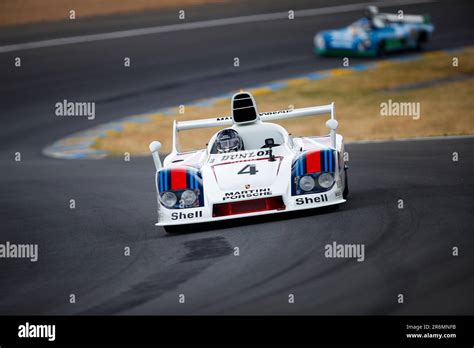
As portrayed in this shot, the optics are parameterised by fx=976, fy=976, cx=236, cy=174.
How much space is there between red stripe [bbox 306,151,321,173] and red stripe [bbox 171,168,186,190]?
1.36m

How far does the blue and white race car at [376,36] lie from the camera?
25.8 m

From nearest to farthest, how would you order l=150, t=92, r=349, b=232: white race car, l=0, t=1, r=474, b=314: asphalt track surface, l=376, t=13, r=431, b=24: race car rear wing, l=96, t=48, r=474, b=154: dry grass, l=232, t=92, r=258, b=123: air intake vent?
l=0, t=1, r=474, b=314: asphalt track surface
l=150, t=92, r=349, b=232: white race car
l=232, t=92, r=258, b=123: air intake vent
l=96, t=48, r=474, b=154: dry grass
l=376, t=13, r=431, b=24: race car rear wing

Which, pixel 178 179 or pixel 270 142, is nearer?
pixel 178 179

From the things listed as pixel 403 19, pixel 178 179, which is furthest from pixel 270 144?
pixel 403 19

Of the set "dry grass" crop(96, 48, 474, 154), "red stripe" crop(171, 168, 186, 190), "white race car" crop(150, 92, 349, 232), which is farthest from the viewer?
"dry grass" crop(96, 48, 474, 154)

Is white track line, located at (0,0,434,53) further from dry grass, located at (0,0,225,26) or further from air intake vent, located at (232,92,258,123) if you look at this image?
air intake vent, located at (232,92,258,123)

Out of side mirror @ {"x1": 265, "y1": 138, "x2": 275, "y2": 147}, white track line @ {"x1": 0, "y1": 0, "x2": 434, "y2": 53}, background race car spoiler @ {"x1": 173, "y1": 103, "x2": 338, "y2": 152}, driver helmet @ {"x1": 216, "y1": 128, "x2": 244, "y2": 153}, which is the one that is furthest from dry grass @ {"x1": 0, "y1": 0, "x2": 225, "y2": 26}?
side mirror @ {"x1": 265, "y1": 138, "x2": 275, "y2": 147}

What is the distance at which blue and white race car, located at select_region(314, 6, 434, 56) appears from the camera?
25750 mm

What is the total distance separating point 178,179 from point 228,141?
42.3 inches

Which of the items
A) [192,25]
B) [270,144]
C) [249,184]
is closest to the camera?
[249,184]

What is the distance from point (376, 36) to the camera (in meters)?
25.7

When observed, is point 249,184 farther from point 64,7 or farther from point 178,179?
point 64,7

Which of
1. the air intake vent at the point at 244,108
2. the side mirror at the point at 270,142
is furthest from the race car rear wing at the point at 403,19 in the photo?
the side mirror at the point at 270,142

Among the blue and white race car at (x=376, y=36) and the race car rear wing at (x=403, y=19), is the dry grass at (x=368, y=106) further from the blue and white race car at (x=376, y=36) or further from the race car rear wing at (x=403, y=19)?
the race car rear wing at (x=403, y=19)
